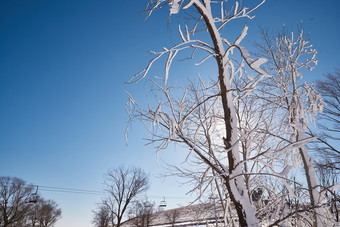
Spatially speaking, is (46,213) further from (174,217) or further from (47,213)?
(174,217)

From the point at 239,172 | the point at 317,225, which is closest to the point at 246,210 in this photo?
the point at 239,172

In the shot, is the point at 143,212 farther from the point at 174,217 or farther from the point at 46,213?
the point at 46,213

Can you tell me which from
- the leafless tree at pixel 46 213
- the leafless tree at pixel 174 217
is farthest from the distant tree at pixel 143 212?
the leafless tree at pixel 46 213

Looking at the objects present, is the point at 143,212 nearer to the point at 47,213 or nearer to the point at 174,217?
the point at 174,217

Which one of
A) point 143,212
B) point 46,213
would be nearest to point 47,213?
point 46,213

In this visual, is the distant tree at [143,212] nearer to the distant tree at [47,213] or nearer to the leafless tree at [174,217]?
the leafless tree at [174,217]

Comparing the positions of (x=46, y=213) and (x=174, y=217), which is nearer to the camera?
(x=174, y=217)

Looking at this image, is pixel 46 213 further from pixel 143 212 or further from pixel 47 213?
pixel 143 212

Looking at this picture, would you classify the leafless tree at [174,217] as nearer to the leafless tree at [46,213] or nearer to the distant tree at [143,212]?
the distant tree at [143,212]

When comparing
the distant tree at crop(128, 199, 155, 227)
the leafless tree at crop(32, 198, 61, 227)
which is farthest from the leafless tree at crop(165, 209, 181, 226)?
the leafless tree at crop(32, 198, 61, 227)

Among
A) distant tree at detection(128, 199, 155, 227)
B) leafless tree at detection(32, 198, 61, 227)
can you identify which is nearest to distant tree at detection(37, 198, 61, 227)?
leafless tree at detection(32, 198, 61, 227)

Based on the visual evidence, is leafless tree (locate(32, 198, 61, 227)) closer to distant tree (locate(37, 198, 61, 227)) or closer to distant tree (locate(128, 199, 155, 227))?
distant tree (locate(37, 198, 61, 227))

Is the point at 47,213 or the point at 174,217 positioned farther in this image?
the point at 47,213

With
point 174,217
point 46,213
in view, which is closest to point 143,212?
point 174,217
